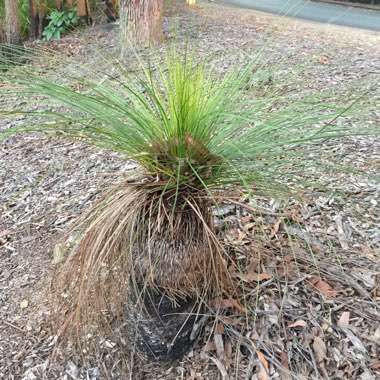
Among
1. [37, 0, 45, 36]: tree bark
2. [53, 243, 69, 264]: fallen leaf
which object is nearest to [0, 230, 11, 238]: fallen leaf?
[53, 243, 69, 264]: fallen leaf

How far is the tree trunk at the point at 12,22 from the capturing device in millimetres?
5125

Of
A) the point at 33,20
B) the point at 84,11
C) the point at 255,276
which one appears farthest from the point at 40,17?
the point at 255,276

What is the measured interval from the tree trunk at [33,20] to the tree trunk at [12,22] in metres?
0.93

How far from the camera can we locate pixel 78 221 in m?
1.52

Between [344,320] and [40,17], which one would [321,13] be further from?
[344,320]

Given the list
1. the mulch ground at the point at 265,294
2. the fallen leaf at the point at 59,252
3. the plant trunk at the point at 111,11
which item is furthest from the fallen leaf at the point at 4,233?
the plant trunk at the point at 111,11

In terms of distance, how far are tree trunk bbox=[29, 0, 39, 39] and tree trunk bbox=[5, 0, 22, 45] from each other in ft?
3.06

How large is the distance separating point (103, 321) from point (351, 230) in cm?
116

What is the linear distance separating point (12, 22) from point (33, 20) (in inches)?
42.0

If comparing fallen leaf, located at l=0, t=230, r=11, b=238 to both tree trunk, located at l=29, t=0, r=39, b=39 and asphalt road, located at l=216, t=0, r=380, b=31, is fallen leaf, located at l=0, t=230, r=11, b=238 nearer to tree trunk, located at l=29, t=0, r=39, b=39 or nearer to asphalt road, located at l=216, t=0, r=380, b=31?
tree trunk, located at l=29, t=0, r=39, b=39

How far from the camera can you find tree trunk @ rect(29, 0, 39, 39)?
19.9 feet

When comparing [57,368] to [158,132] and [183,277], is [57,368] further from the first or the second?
[158,132]

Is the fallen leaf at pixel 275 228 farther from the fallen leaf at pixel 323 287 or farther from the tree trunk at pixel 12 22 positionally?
the tree trunk at pixel 12 22

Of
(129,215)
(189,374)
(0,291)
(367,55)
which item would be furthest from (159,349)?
(367,55)
